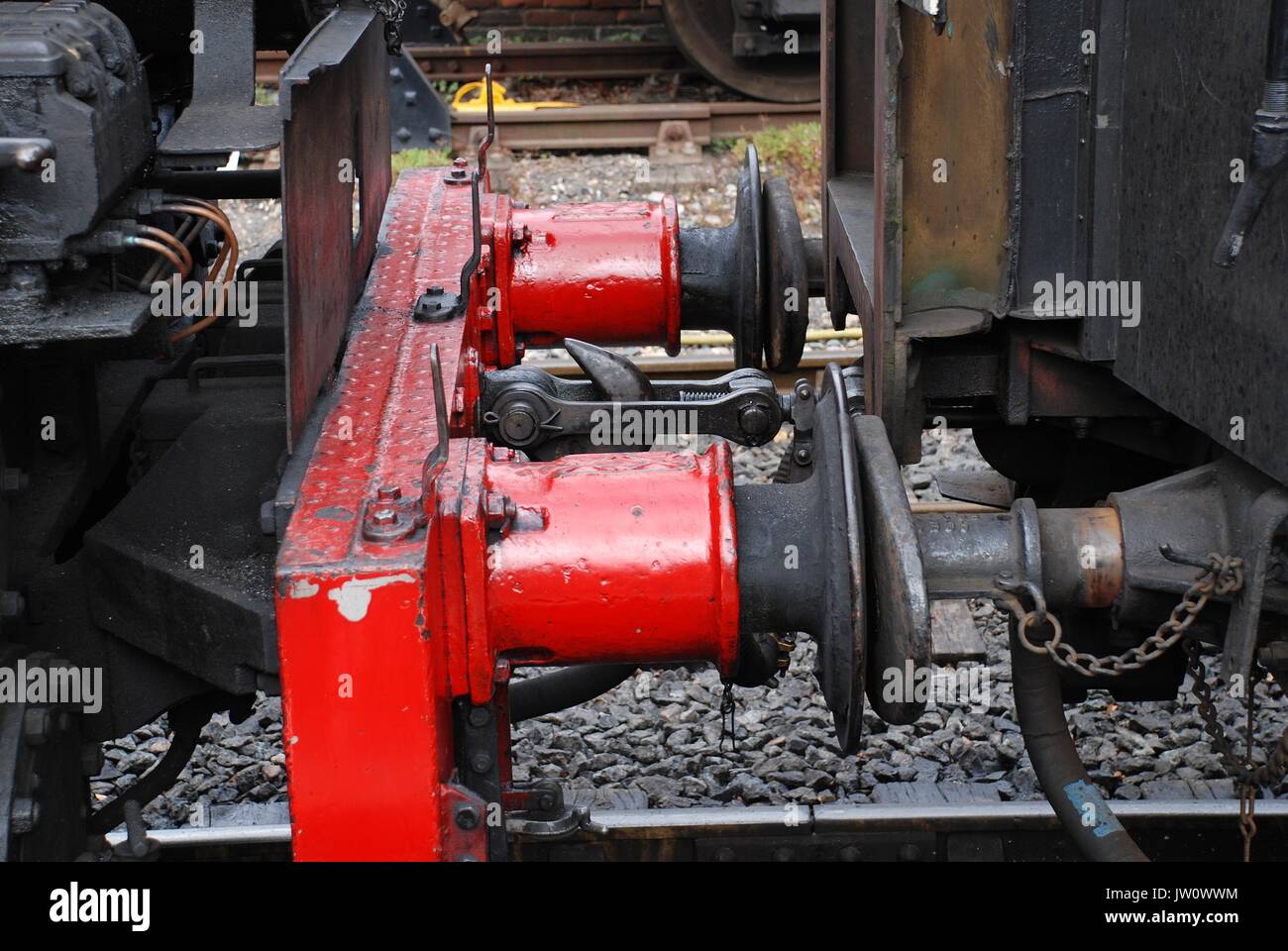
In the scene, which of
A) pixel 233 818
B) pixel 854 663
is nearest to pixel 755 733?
pixel 233 818

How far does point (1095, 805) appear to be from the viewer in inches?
102

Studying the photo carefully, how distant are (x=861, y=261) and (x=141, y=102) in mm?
1473

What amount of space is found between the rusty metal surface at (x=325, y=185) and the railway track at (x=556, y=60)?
18.7ft

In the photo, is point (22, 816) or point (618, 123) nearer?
point (22, 816)

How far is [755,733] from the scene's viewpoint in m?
→ 3.84

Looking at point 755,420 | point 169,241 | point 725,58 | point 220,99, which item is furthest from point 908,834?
point 725,58

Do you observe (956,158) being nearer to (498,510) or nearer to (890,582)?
(890,582)

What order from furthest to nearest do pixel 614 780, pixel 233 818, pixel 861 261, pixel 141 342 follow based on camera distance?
1. pixel 614 780
2. pixel 233 818
3. pixel 861 261
4. pixel 141 342

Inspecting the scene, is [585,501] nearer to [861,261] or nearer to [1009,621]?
[1009,621]

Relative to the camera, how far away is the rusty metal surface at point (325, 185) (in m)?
2.28

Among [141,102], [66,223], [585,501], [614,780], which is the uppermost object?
[141,102]

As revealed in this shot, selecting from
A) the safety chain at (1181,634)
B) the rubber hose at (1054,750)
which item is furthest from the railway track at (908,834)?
the safety chain at (1181,634)

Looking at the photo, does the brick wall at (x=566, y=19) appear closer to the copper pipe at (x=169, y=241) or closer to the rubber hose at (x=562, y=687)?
the rubber hose at (x=562, y=687)

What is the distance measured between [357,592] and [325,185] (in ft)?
3.30
